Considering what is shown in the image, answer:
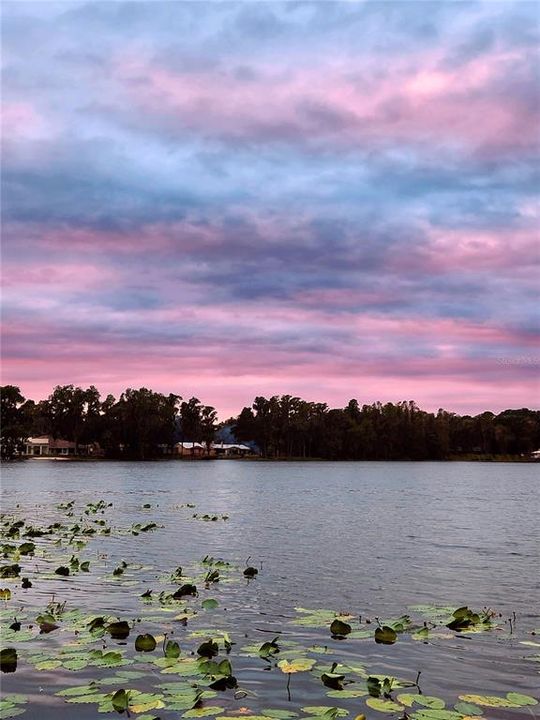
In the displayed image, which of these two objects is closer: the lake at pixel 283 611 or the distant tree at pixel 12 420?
the lake at pixel 283 611

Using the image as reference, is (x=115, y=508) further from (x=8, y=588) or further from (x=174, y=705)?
(x=174, y=705)

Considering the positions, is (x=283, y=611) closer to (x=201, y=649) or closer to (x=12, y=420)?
(x=201, y=649)

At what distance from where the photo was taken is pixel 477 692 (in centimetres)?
1138

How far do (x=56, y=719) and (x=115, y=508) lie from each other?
4052cm

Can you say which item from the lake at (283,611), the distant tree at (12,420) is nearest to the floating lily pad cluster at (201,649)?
the lake at (283,611)

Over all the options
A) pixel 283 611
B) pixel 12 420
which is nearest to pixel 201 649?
pixel 283 611

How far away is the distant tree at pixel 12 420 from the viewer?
7175 inches

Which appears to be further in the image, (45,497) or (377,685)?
(45,497)

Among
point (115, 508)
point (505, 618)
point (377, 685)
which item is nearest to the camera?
point (377, 685)

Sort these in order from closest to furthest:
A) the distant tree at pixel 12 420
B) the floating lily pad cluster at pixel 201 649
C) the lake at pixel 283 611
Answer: the floating lily pad cluster at pixel 201 649, the lake at pixel 283 611, the distant tree at pixel 12 420

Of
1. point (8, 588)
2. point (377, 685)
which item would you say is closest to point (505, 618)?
point (377, 685)

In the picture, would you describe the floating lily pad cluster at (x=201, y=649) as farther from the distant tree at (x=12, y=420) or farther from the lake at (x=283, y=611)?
the distant tree at (x=12, y=420)

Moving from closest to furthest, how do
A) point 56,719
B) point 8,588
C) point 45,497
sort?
point 56,719
point 8,588
point 45,497

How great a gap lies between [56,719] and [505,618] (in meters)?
10.9
